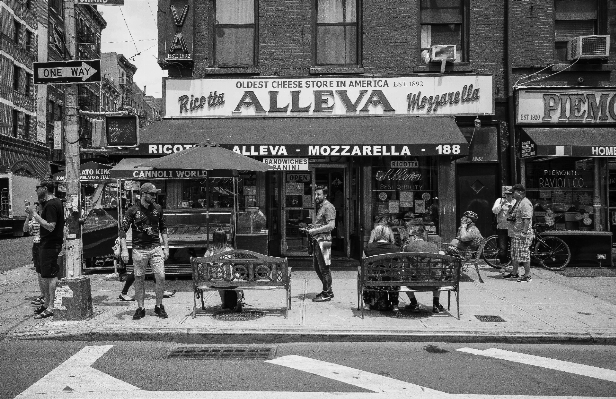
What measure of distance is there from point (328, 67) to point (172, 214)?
5.17 meters

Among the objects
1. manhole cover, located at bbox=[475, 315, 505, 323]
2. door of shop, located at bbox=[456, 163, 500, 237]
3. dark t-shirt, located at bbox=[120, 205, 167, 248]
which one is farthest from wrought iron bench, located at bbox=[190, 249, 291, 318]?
door of shop, located at bbox=[456, 163, 500, 237]

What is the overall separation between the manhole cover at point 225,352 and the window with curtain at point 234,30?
27.5 ft

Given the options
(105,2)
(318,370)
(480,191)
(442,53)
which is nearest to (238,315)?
(318,370)

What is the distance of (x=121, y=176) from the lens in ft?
36.8

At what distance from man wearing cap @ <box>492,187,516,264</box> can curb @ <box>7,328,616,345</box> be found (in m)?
4.87

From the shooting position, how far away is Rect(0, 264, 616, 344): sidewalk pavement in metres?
6.89

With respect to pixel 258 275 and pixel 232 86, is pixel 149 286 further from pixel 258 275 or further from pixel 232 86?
pixel 232 86

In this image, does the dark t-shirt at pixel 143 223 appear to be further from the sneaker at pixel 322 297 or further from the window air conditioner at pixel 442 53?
the window air conditioner at pixel 442 53

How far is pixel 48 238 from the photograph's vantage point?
7859 millimetres

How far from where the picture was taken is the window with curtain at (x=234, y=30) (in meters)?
13.3

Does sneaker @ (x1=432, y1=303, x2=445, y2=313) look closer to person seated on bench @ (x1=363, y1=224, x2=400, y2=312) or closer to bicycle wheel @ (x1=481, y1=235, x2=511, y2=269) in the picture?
person seated on bench @ (x1=363, y1=224, x2=400, y2=312)

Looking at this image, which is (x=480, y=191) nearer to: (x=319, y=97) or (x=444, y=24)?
(x=444, y=24)

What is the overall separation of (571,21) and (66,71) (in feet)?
37.6

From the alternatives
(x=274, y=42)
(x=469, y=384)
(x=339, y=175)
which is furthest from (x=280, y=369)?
(x=274, y=42)
